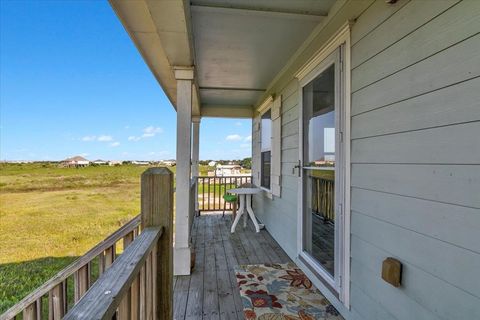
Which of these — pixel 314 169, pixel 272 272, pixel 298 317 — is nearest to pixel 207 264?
pixel 272 272

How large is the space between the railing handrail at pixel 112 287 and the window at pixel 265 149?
398 cm

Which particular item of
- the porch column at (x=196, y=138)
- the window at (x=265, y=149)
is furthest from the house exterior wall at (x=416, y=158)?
the porch column at (x=196, y=138)

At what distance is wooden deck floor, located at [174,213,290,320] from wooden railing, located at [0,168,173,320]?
3.28 feet

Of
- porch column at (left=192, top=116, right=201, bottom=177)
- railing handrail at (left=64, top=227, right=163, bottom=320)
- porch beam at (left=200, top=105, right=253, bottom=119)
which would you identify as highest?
porch beam at (left=200, top=105, right=253, bottom=119)

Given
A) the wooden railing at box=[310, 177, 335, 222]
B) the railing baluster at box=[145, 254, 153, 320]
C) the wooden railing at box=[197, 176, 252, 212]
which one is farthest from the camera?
the wooden railing at box=[197, 176, 252, 212]

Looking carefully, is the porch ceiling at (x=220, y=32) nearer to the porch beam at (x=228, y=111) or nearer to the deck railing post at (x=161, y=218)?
the deck railing post at (x=161, y=218)

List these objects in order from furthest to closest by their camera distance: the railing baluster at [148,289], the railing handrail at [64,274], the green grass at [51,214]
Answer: the green grass at [51,214], the railing handrail at [64,274], the railing baluster at [148,289]

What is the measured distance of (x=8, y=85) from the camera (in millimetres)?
15602

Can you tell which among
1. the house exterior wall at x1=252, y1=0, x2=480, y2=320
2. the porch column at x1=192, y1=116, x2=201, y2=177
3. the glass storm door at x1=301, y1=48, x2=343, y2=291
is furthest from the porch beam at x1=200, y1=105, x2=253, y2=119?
the house exterior wall at x1=252, y1=0, x2=480, y2=320

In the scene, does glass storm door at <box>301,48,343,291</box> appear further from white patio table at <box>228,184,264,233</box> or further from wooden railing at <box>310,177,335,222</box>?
white patio table at <box>228,184,264,233</box>

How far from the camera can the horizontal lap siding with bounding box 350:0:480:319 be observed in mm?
1029

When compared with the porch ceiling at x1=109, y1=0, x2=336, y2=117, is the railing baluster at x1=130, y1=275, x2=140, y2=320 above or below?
below

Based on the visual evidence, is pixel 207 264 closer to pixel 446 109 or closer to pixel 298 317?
pixel 298 317

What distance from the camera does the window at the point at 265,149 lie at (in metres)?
4.76
